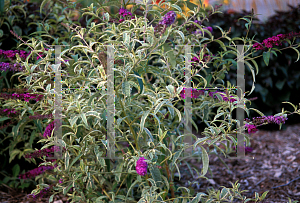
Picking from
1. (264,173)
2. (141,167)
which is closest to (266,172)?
(264,173)

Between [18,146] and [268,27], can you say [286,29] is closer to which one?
[268,27]

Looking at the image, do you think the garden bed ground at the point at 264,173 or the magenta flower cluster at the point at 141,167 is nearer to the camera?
the magenta flower cluster at the point at 141,167

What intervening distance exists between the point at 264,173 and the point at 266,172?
0.03m

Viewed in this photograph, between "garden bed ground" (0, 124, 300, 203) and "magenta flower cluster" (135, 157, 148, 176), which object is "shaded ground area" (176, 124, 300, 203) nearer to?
"garden bed ground" (0, 124, 300, 203)

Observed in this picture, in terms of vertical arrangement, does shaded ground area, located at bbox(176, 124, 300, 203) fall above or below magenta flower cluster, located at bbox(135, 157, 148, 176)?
below

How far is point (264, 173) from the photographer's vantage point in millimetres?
2641

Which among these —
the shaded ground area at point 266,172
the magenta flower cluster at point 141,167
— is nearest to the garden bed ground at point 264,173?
the shaded ground area at point 266,172

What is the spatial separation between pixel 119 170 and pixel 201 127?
8.18 feet

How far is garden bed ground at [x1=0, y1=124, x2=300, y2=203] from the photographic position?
7.35ft

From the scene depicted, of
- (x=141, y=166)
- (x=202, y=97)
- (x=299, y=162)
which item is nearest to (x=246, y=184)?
(x=299, y=162)

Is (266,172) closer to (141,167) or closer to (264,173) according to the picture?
(264,173)

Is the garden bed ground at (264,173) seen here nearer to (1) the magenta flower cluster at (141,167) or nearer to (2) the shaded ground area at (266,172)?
(2) the shaded ground area at (266,172)

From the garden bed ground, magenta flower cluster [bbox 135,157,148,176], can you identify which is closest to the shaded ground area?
the garden bed ground

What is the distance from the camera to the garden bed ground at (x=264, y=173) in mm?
2240
